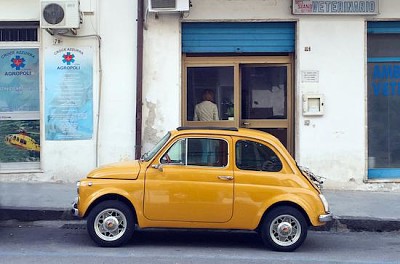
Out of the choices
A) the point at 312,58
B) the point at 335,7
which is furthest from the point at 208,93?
the point at 335,7

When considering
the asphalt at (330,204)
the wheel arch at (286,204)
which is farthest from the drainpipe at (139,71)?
the wheel arch at (286,204)

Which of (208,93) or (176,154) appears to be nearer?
(176,154)

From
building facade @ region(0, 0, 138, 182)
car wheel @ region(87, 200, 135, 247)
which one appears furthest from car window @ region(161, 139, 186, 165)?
building facade @ region(0, 0, 138, 182)

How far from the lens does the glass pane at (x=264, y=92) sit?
1272 cm

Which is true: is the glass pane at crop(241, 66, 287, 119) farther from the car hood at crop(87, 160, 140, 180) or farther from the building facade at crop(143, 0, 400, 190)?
the car hood at crop(87, 160, 140, 180)

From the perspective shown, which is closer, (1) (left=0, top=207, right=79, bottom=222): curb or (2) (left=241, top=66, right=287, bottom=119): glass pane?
(1) (left=0, top=207, right=79, bottom=222): curb

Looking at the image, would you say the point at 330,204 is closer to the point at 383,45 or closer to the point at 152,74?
the point at 383,45

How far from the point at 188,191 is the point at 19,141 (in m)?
5.68

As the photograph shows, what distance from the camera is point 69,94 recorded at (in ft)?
40.0

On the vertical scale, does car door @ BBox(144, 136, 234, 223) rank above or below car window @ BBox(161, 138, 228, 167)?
below

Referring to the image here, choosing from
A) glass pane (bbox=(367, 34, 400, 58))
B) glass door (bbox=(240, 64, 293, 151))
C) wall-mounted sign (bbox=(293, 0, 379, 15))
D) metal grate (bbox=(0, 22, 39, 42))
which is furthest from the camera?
glass door (bbox=(240, 64, 293, 151))

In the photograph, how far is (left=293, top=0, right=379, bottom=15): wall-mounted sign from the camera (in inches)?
477

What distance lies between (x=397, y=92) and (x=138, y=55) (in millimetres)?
5077

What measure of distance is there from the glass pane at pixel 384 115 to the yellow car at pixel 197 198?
4.91 meters
